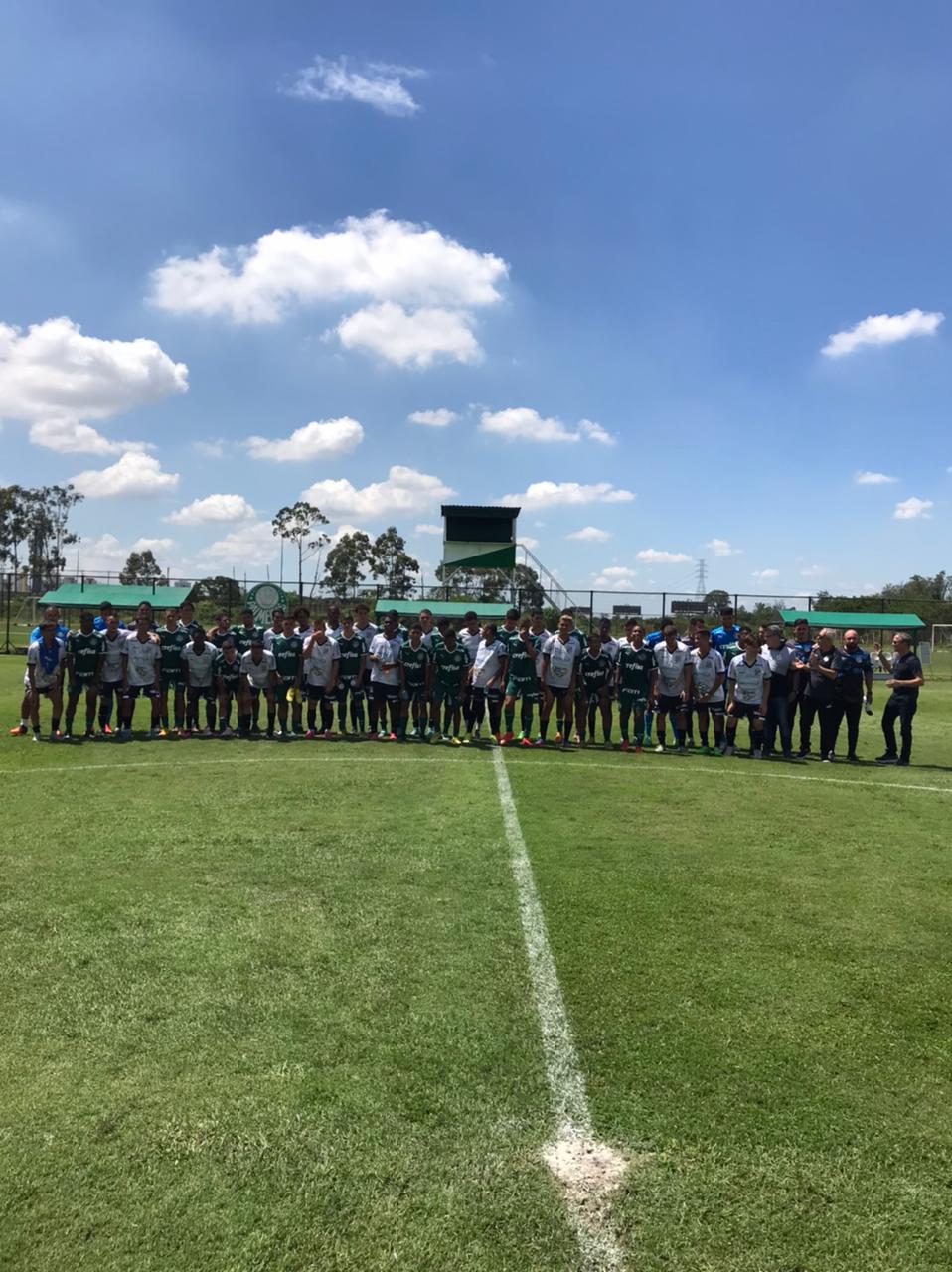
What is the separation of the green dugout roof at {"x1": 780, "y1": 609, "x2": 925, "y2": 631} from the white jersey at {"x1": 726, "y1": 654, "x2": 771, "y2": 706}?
22.6 meters

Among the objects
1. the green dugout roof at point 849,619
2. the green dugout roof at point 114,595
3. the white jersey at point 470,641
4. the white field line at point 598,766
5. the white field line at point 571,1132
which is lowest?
the white field line at point 571,1132

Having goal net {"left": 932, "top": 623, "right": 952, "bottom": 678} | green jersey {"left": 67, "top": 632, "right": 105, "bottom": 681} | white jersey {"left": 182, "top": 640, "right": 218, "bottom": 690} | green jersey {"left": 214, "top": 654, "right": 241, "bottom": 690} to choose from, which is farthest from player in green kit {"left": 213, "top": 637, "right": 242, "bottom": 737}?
goal net {"left": 932, "top": 623, "right": 952, "bottom": 678}

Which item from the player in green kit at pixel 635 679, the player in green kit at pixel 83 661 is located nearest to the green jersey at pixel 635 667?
the player in green kit at pixel 635 679

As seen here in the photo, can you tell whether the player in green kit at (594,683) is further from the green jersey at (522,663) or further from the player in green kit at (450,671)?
the player in green kit at (450,671)

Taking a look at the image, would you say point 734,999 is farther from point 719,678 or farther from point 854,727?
point 854,727

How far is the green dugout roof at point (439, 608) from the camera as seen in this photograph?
3402cm

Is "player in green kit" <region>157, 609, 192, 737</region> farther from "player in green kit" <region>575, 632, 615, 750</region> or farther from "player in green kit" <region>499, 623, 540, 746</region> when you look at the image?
"player in green kit" <region>575, 632, 615, 750</region>

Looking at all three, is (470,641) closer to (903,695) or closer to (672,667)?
(672,667)

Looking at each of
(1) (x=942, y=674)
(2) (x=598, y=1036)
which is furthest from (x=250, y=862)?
(1) (x=942, y=674)

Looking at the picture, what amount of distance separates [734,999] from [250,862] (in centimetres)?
345

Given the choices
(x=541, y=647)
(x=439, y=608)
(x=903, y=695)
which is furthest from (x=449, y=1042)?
(x=439, y=608)

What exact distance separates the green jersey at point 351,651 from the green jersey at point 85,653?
321 centimetres

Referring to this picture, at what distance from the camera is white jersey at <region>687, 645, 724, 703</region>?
467 inches

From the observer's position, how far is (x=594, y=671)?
12.0m
